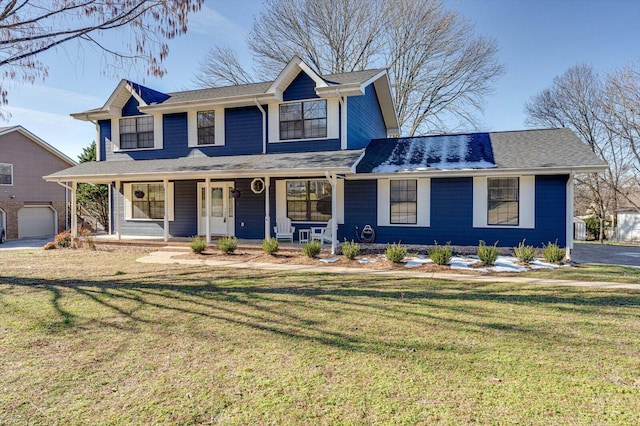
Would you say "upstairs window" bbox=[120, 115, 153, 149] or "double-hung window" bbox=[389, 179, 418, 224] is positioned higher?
"upstairs window" bbox=[120, 115, 153, 149]

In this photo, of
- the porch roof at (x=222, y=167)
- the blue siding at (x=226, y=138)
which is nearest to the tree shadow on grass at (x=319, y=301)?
the porch roof at (x=222, y=167)

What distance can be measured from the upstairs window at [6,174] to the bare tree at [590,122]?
3525 cm

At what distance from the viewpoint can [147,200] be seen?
50.8 ft

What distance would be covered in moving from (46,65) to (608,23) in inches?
862

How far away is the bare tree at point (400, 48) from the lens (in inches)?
937

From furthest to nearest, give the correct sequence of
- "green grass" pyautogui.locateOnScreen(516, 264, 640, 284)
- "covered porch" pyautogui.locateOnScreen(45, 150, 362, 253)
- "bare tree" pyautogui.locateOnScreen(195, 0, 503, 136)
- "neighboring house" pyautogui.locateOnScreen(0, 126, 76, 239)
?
"bare tree" pyautogui.locateOnScreen(195, 0, 503, 136), "neighboring house" pyautogui.locateOnScreen(0, 126, 76, 239), "covered porch" pyautogui.locateOnScreen(45, 150, 362, 253), "green grass" pyautogui.locateOnScreen(516, 264, 640, 284)

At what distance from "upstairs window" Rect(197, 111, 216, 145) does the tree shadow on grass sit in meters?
7.48

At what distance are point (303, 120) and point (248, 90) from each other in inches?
115

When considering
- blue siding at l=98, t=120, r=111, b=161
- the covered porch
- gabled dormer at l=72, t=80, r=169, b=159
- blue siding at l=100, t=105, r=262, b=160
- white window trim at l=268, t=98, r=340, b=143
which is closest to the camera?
the covered porch

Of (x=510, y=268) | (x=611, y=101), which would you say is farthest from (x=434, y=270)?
(x=611, y=101)

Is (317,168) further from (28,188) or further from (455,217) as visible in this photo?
(28,188)

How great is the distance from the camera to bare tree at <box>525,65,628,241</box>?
26.9 metres

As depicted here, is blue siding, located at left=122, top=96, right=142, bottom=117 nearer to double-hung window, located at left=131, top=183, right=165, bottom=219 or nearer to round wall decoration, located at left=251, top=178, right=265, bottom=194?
double-hung window, located at left=131, top=183, right=165, bottom=219

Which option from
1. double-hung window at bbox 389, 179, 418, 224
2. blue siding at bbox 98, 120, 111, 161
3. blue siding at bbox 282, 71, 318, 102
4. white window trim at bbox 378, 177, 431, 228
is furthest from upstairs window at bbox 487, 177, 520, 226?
blue siding at bbox 98, 120, 111, 161
